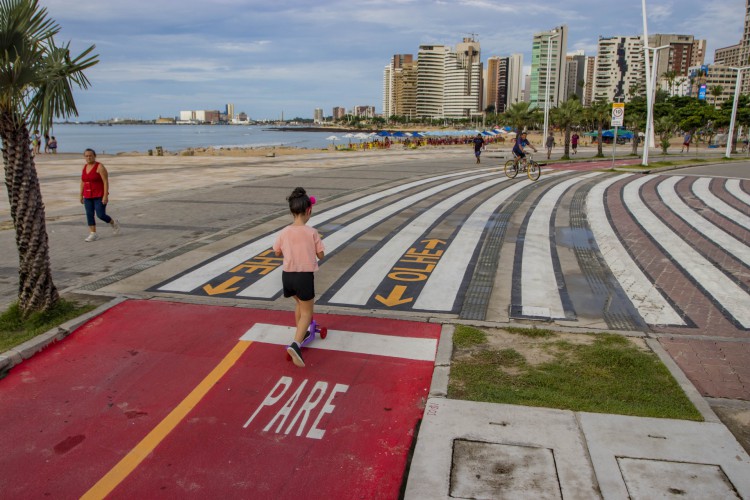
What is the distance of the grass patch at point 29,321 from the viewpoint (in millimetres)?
6035

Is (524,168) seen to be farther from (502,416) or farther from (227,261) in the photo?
(502,416)

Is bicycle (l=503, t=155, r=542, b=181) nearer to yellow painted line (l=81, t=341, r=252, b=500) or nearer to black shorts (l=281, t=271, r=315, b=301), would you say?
black shorts (l=281, t=271, r=315, b=301)

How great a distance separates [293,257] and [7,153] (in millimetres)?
3635

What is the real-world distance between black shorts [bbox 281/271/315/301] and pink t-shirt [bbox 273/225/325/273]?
0.16 feet

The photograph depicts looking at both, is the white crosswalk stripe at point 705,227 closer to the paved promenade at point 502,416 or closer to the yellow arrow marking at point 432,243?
the paved promenade at point 502,416

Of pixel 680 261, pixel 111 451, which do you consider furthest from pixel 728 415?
pixel 680 261

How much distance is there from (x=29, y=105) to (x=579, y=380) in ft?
21.3

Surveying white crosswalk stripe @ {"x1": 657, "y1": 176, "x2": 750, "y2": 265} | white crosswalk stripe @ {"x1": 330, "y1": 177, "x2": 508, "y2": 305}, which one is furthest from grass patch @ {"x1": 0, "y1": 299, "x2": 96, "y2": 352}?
white crosswalk stripe @ {"x1": 657, "y1": 176, "x2": 750, "y2": 265}

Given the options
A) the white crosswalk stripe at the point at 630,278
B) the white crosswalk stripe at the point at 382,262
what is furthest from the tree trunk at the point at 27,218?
the white crosswalk stripe at the point at 630,278

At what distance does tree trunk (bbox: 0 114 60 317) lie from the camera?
6328 mm

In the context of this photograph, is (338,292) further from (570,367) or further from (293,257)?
(570,367)

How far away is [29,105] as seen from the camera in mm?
6242

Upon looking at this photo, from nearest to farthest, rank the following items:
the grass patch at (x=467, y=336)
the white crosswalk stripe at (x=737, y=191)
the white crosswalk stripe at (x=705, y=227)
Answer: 1. the grass patch at (x=467, y=336)
2. the white crosswalk stripe at (x=705, y=227)
3. the white crosswalk stripe at (x=737, y=191)

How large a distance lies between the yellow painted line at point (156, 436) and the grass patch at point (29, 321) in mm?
2269
